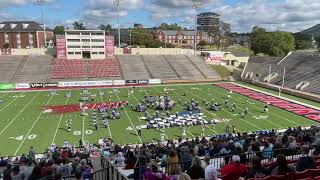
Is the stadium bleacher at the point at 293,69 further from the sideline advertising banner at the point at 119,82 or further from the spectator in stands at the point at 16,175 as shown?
the spectator in stands at the point at 16,175

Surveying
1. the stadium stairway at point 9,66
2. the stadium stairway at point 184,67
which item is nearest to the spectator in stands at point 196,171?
the stadium stairway at point 9,66

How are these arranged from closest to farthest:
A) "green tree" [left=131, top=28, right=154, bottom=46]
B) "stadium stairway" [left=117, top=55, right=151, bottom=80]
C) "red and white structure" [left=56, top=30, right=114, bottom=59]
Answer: "stadium stairway" [left=117, top=55, right=151, bottom=80]
"red and white structure" [left=56, top=30, right=114, bottom=59]
"green tree" [left=131, top=28, right=154, bottom=46]

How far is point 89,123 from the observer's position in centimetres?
3081

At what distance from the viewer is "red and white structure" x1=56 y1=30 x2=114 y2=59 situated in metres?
68.8

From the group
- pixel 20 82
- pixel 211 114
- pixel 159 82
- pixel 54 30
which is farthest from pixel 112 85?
pixel 54 30

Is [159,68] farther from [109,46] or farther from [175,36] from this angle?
[175,36]

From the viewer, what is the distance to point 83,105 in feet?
125

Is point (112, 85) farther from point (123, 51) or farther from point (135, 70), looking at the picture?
point (123, 51)

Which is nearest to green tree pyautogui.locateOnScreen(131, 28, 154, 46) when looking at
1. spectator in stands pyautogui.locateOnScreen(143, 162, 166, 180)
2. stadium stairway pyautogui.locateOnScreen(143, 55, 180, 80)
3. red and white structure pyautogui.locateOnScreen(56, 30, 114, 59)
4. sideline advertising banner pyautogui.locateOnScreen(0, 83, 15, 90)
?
stadium stairway pyautogui.locateOnScreen(143, 55, 180, 80)

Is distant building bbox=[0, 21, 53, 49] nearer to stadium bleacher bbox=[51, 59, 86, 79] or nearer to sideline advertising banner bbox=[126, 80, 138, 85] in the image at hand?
stadium bleacher bbox=[51, 59, 86, 79]

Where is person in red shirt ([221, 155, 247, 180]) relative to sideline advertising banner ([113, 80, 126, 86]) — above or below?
above

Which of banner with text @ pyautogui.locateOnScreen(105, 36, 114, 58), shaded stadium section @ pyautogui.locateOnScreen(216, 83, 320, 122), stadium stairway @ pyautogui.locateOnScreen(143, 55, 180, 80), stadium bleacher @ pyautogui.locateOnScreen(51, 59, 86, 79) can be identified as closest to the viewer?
shaded stadium section @ pyautogui.locateOnScreen(216, 83, 320, 122)

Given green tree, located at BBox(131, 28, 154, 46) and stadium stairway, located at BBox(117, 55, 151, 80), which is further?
green tree, located at BBox(131, 28, 154, 46)

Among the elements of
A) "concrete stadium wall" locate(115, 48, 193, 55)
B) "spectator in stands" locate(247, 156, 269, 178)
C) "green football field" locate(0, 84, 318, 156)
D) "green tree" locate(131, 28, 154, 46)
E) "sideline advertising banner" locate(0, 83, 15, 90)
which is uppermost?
"green tree" locate(131, 28, 154, 46)
